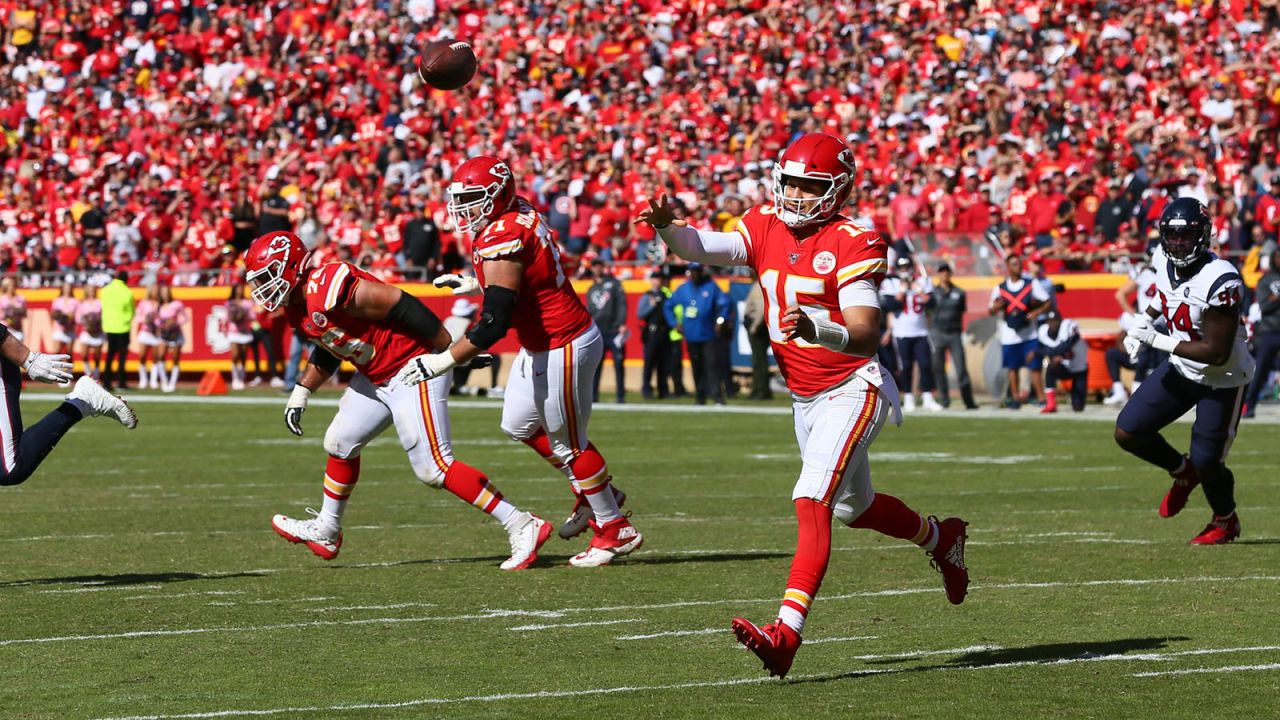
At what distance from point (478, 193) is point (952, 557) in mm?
2849

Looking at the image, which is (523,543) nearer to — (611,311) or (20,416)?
(20,416)

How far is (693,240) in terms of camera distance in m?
6.90

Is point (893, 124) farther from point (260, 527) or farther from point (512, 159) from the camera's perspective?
point (260, 527)

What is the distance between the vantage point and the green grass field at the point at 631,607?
236 inches

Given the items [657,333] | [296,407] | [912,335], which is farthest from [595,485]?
[657,333]

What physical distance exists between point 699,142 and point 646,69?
7.74ft

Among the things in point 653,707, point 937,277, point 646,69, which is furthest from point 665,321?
point 653,707

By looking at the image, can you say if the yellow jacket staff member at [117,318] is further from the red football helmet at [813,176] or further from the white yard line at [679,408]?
the red football helmet at [813,176]

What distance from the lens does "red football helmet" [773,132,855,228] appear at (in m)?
6.70

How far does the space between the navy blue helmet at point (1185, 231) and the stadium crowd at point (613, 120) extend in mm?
12167

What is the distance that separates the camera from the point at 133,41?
1475 inches

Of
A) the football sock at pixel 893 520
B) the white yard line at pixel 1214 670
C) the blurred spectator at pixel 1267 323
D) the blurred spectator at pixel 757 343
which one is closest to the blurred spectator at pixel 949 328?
the blurred spectator at pixel 757 343

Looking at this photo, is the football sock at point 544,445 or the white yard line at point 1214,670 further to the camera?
the football sock at point 544,445

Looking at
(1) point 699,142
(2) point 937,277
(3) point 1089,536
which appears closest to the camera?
(3) point 1089,536
